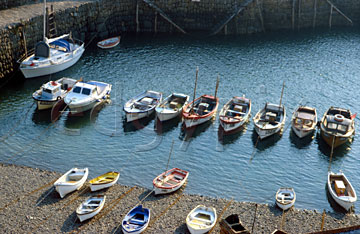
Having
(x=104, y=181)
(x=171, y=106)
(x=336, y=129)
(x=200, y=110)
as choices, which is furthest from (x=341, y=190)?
(x=171, y=106)

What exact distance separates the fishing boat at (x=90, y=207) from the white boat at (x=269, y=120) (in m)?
21.6

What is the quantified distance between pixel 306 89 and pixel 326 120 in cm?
1381

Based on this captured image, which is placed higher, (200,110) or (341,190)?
(200,110)

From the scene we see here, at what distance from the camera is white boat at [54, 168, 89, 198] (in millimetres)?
42719

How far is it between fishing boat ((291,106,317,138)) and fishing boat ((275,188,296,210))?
11.8 meters

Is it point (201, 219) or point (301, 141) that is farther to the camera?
point (301, 141)

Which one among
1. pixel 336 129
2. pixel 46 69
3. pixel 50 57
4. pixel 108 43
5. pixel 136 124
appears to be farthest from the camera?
pixel 108 43

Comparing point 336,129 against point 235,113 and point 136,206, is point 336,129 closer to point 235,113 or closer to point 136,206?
point 235,113

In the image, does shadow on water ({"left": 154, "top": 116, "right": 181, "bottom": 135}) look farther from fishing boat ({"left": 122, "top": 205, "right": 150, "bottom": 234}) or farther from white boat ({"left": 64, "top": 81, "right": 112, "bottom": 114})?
fishing boat ({"left": 122, "top": 205, "right": 150, "bottom": 234})

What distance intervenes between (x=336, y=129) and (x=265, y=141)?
848cm

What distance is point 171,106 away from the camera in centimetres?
5828

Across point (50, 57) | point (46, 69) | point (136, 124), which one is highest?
point (50, 57)

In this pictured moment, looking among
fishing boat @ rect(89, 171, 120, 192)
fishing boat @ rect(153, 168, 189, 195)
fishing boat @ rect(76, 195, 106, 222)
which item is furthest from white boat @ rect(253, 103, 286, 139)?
fishing boat @ rect(76, 195, 106, 222)

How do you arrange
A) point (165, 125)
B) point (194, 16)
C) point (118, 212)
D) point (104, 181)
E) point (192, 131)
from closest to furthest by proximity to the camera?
point (118, 212) → point (104, 181) → point (192, 131) → point (165, 125) → point (194, 16)
